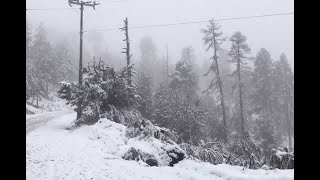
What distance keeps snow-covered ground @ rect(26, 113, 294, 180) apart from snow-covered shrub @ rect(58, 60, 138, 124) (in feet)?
16.7

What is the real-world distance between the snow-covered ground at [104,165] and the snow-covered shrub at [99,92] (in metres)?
5.08

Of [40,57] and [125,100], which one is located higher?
[40,57]

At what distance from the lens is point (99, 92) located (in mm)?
Result: 20031

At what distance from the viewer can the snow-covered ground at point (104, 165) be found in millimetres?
8953

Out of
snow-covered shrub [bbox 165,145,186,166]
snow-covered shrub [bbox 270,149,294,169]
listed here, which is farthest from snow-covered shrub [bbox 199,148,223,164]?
snow-covered shrub [bbox 270,149,294,169]

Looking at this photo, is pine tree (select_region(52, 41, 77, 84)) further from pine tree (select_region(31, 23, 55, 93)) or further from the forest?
pine tree (select_region(31, 23, 55, 93))

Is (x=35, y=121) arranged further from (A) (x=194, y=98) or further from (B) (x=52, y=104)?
(B) (x=52, y=104)

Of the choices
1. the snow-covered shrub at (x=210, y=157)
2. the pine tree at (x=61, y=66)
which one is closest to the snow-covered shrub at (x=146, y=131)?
the snow-covered shrub at (x=210, y=157)

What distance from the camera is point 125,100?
2120cm

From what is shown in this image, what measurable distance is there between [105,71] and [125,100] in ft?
7.52

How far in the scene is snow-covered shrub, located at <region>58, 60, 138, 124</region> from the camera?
20062 mm
